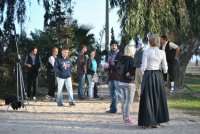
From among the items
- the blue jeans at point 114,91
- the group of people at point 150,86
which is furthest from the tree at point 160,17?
the group of people at point 150,86

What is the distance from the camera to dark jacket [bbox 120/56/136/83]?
11939 mm

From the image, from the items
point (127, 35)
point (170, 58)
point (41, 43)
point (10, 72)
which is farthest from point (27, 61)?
point (41, 43)

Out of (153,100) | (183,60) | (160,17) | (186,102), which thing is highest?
(160,17)

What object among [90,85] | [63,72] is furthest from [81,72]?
[63,72]

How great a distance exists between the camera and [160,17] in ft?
62.6

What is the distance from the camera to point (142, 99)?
11.2m

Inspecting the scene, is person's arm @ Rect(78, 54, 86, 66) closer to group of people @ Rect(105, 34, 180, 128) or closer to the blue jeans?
the blue jeans

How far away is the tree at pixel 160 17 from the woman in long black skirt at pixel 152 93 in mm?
7605

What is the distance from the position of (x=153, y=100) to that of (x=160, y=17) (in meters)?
8.40

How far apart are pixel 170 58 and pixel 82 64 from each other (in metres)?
3.82

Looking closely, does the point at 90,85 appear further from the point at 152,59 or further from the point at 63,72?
the point at 152,59

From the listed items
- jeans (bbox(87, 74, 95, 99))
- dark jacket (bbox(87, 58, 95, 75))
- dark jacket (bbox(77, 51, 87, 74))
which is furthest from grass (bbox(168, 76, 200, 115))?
dark jacket (bbox(77, 51, 87, 74))

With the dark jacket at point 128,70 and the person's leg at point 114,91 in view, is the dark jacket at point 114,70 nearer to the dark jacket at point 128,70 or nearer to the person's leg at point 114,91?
the person's leg at point 114,91

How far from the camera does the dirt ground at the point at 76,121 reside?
10.9m
